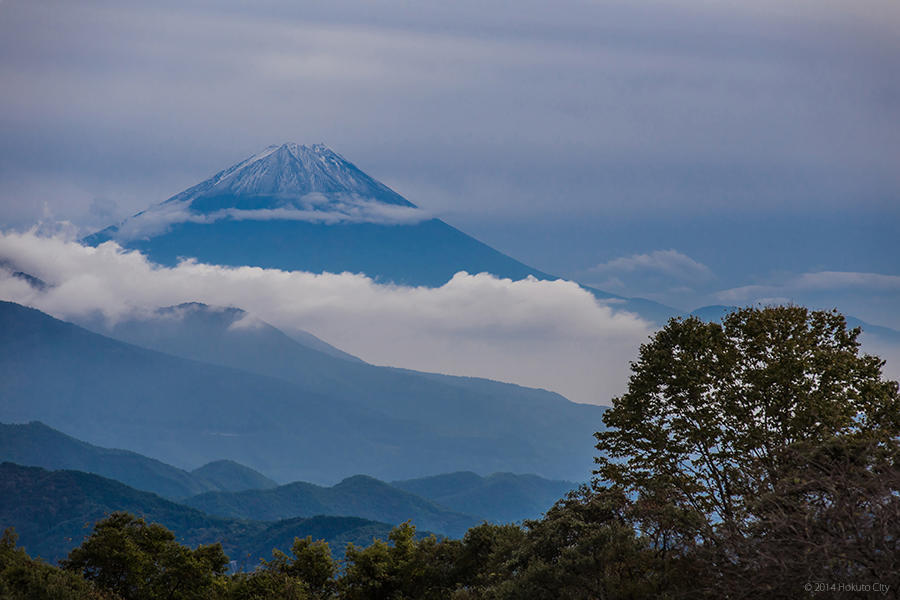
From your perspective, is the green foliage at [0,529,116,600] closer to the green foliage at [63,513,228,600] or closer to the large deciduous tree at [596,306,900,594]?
the green foliage at [63,513,228,600]

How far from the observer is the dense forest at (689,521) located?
61.3 feet

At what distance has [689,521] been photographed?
78.8 ft

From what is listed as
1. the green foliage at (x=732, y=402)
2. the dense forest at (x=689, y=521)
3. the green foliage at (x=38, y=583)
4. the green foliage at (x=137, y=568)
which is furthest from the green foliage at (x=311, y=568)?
the green foliage at (x=732, y=402)

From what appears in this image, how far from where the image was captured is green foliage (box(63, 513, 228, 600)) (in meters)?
39.9

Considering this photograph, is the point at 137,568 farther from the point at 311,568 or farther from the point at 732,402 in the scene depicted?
the point at 732,402

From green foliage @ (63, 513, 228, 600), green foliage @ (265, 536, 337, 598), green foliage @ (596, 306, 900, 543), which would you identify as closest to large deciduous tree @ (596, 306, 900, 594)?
green foliage @ (596, 306, 900, 543)

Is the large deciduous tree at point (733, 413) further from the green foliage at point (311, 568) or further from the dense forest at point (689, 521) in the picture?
the green foliage at point (311, 568)

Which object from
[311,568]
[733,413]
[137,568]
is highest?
[733,413]

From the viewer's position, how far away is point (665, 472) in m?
34.1

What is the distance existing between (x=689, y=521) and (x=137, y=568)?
26.1m

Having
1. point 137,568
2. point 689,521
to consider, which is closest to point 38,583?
point 137,568

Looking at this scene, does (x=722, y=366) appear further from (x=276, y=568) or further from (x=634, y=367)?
(x=276, y=568)

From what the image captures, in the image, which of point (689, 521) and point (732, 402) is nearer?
point (689, 521)

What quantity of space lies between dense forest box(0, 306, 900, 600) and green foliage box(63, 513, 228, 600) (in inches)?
2.8
